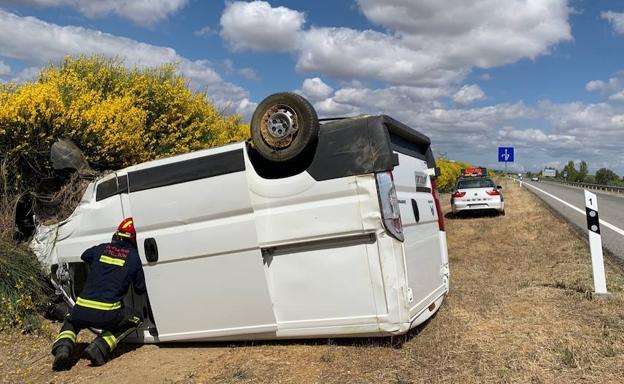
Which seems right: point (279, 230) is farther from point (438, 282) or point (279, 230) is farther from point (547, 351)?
point (547, 351)

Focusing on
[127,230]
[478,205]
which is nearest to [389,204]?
[127,230]

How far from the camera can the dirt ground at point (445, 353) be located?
3.89 m

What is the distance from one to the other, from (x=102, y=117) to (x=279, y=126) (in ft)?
17.1

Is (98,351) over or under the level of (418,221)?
under

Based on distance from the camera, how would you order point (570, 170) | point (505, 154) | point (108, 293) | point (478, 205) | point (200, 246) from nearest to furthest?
point (200, 246), point (108, 293), point (478, 205), point (505, 154), point (570, 170)

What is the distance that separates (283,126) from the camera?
4.22 meters

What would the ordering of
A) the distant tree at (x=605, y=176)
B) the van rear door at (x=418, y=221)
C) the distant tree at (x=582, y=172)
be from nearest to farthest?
1. the van rear door at (x=418, y=221)
2. the distant tree at (x=605, y=176)
3. the distant tree at (x=582, y=172)

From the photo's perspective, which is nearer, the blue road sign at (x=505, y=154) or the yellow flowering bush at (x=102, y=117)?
the yellow flowering bush at (x=102, y=117)

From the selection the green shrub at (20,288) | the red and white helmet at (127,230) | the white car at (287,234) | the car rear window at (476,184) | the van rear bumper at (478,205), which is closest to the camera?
the white car at (287,234)

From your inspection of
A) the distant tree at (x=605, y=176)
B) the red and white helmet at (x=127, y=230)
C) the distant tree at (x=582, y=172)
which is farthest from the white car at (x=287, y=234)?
the distant tree at (x=582, y=172)

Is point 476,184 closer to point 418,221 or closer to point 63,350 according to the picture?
point 418,221

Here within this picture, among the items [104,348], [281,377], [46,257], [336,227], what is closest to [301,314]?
[281,377]

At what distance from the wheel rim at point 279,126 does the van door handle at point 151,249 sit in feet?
4.94

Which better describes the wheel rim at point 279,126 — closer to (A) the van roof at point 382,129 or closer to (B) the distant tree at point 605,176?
(A) the van roof at point 382,129
